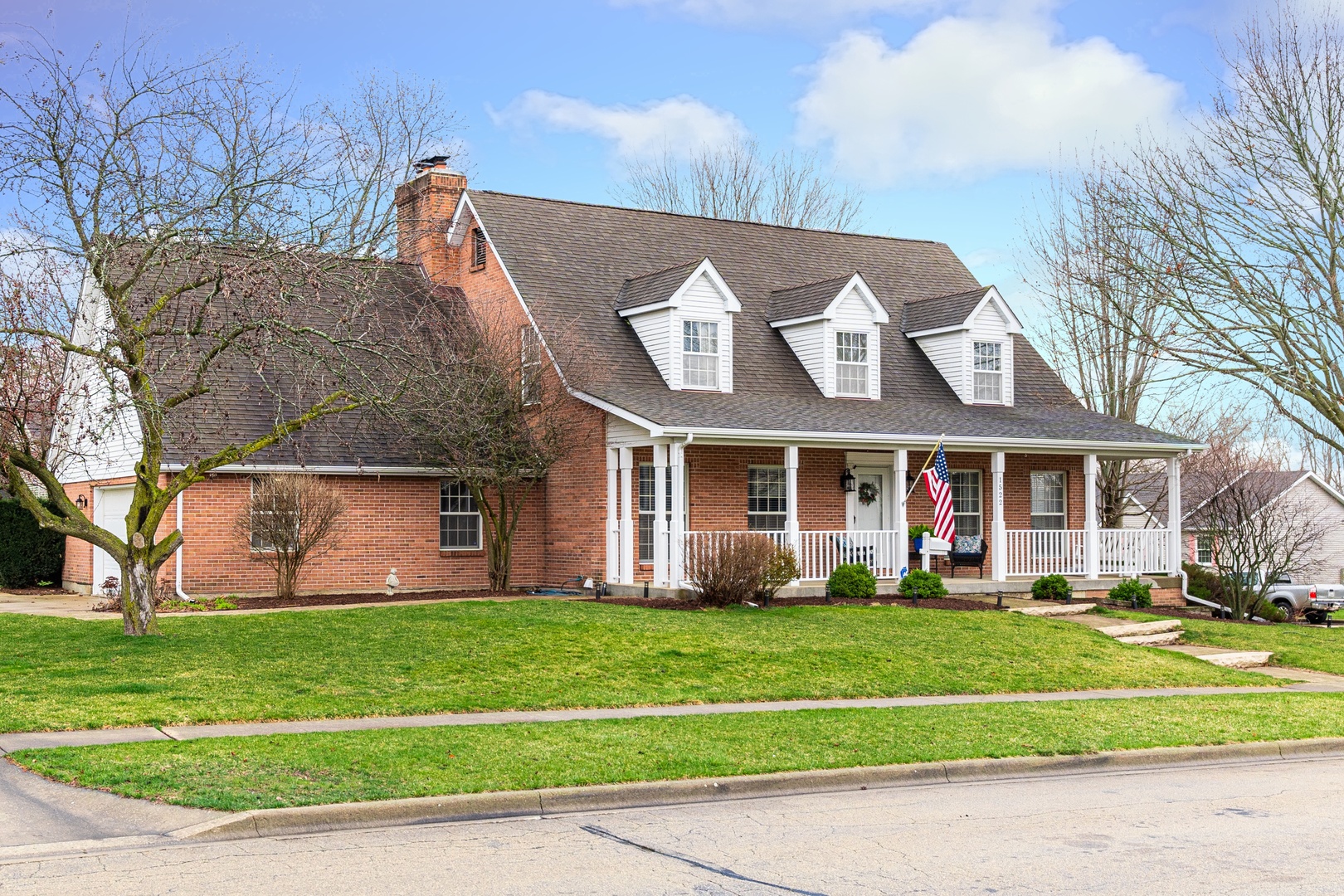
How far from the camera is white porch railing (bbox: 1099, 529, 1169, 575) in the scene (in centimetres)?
2616

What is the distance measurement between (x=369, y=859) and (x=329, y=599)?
14.6m

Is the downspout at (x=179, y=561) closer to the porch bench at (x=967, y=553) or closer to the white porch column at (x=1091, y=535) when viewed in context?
the porch bench at (x=967, y=553)

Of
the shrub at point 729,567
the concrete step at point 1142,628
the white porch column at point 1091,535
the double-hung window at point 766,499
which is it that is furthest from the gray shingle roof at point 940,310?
the shrub at point 729,567

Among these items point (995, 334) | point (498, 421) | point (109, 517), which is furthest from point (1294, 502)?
point (109, 517)

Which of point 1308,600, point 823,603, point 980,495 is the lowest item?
point 1308,600

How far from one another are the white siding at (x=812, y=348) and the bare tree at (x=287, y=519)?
31.6 ft

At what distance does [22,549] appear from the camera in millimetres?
27453

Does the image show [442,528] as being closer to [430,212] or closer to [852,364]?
[430,212]

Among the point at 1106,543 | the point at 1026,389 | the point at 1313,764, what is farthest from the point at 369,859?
the point at 1026,389

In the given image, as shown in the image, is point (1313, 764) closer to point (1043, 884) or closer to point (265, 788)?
point (1043, 884)

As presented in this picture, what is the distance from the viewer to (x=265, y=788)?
8.90m

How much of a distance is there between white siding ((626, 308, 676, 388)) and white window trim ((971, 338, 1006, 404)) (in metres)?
7.09

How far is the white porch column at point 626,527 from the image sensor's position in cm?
2247

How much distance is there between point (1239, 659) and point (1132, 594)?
516 cm
